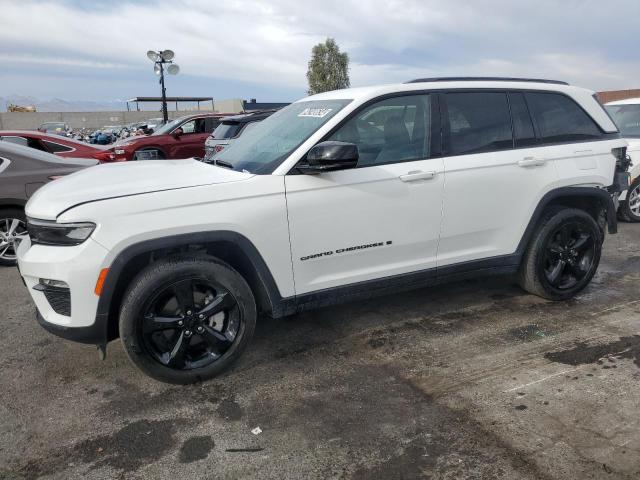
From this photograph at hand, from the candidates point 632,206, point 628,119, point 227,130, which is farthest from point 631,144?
point 227,130

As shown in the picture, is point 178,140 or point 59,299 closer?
point 59,299

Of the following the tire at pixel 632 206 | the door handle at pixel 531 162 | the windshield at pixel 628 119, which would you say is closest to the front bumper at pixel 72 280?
the door handle at pixel 531 162

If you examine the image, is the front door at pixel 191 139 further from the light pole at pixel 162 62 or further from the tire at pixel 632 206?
the tire at pixel 632 206

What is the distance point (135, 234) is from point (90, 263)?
28 cm

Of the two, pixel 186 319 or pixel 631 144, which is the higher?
pixel 631 144

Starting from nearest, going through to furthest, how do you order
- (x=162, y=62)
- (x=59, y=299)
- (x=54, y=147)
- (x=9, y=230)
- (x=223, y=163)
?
(x=59, y=299) → (x=223, y=163) → (x=9, y=230) → (x=54, y=147) → (x=162, y=62)

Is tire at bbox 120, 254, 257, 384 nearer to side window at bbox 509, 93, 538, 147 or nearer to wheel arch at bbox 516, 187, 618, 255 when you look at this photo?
wheel arch at bbox 516, 187, 618, 255

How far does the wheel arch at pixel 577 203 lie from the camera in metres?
4.15

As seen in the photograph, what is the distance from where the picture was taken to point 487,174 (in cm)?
385

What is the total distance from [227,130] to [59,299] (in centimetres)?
782

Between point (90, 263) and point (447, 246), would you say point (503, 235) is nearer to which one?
point (447, 246)

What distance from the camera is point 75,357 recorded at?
3.65 meters

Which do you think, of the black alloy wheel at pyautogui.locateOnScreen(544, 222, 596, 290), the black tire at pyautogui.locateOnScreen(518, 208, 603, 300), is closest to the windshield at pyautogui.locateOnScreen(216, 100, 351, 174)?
the black tire at pyautogui.locateOnScreen(518, 208, 603, 300)

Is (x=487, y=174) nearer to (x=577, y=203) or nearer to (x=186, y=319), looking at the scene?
(x=577, y=203)
